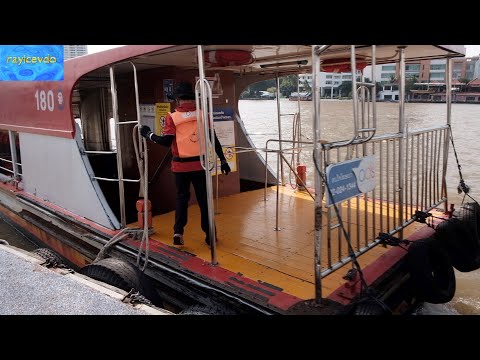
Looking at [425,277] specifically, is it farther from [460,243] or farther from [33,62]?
[33,62]

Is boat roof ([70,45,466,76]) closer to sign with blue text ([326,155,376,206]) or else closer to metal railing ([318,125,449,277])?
metal railing ([318,125,449,277])

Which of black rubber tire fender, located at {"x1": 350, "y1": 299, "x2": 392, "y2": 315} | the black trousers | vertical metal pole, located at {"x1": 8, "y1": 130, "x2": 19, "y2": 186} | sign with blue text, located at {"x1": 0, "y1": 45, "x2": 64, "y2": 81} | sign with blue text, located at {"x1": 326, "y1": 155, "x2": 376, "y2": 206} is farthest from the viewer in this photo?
vertical metal pole, located at {"x1": 8, "y1": 130, "x2": 19, "y2": 186}

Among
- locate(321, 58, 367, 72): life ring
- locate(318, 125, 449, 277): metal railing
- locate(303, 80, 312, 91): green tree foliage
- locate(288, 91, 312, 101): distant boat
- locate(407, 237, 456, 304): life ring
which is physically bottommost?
locate(407, 237, 456, 304): life ring

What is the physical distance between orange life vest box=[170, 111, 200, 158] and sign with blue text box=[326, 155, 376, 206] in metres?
1.64

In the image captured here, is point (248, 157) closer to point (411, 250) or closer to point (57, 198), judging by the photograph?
point (57, 198)

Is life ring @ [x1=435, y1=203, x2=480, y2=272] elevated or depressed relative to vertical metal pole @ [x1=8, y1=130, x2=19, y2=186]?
depressed

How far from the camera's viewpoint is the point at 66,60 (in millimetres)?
4750

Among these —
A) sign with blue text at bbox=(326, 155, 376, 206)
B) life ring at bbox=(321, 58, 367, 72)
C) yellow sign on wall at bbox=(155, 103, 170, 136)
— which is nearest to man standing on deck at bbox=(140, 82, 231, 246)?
yellow sign on wall at bbox=(155, 103, 170, 136)

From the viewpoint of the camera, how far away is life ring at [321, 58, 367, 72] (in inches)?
201

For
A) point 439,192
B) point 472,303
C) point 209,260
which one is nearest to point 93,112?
point 209,260

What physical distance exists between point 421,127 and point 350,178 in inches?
543

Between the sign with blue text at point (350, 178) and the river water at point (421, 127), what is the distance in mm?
1041

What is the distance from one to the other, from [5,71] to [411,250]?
575 centimetres

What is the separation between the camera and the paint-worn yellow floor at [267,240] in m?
3.49
